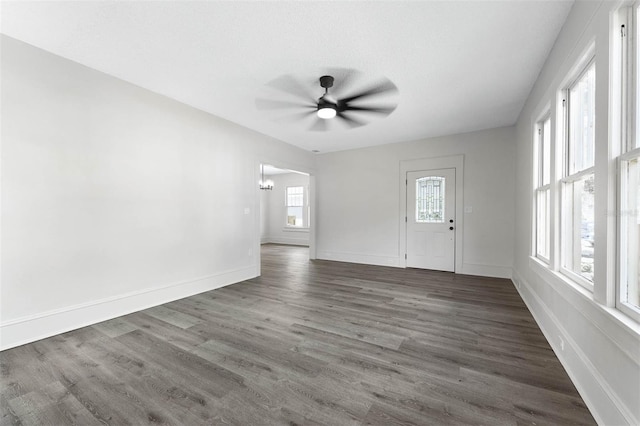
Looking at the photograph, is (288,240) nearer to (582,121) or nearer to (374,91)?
(374,91)

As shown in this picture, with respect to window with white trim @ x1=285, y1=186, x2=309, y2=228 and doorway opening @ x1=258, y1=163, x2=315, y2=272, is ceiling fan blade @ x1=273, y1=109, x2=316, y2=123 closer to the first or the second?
doorway opening @ x1=258, y1=163, x2=315, y2=272

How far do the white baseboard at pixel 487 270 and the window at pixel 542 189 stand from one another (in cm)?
189

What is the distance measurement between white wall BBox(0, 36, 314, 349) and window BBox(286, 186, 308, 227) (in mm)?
5525

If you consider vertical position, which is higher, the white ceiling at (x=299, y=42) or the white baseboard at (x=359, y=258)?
the white ceiling at (x=299, y=42)

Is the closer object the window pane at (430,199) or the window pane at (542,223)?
the window pane at (542,223)

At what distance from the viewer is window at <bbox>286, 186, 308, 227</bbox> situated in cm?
990

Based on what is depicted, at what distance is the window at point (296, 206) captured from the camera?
32.5 ft

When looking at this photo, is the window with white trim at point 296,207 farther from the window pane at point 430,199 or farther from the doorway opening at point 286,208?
the window pane at point 430,199

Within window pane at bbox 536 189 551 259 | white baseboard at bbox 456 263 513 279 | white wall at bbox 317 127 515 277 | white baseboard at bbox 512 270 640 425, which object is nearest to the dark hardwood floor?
white baseboard at bbox 512 270 640 425

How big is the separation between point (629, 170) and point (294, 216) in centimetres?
910

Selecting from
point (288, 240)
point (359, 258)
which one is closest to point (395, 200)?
point (359, 258)

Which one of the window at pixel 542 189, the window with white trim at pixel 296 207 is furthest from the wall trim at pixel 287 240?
the window at pixel 542 189

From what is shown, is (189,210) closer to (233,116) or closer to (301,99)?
(233,116)

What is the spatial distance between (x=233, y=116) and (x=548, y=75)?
4.02 meters
